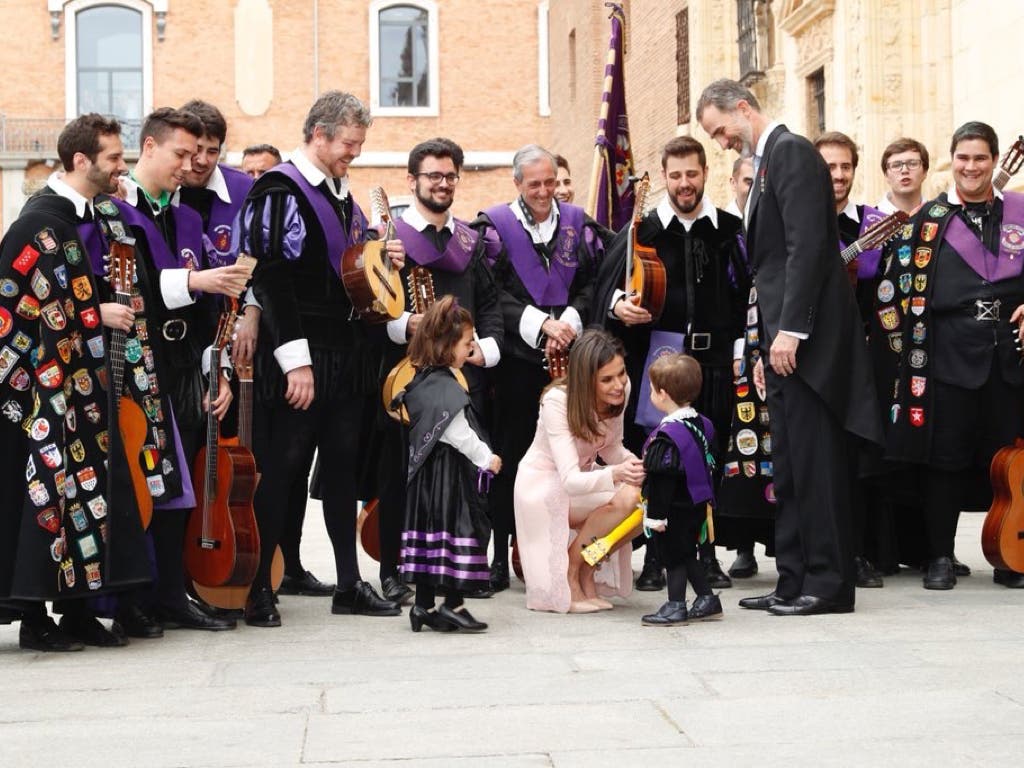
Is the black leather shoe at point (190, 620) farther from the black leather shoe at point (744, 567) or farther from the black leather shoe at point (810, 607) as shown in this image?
the black leather shoe at point (744, 567)

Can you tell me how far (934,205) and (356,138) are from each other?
9.24 feet

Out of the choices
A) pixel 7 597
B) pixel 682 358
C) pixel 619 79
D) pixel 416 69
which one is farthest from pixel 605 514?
pixel 416 69

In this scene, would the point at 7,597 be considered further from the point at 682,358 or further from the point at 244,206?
the point at 682,358

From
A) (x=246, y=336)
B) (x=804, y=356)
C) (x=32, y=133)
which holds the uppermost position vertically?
(x=32, y=133)

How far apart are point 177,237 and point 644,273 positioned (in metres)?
2.07

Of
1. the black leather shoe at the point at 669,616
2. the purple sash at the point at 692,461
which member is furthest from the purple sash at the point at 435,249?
the black leather shoe at the point at 669,616

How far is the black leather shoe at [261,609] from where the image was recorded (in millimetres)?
7105

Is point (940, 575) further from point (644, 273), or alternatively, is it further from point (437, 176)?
point (437, 176)

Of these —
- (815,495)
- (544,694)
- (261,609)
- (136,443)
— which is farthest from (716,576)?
(544,694)

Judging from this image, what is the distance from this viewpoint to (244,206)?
704 cm

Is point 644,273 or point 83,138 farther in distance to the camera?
point 644,273

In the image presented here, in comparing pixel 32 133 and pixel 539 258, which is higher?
pixel 32 133

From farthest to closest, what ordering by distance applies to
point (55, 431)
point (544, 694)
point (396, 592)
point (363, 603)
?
point (396, 592) < point (363, 603) < point (55, 431) < point (544, 694)

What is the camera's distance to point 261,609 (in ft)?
23.4
